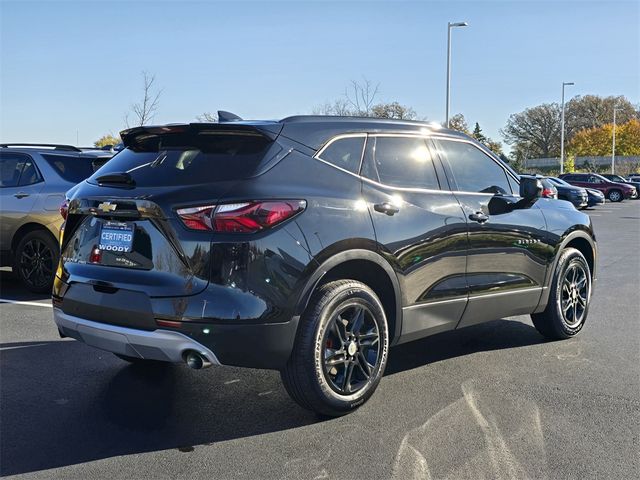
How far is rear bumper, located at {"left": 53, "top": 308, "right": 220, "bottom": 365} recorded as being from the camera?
3.48 meters

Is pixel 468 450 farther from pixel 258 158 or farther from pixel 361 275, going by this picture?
pixel 258 158

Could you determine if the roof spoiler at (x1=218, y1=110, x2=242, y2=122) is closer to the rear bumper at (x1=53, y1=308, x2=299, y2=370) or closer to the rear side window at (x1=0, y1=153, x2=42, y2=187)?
the rear bumper at (x1=53, y1=308, x2=299, y2=370)

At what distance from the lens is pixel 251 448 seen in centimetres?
350

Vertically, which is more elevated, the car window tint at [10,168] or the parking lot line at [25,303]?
the car window tint at [10,168]

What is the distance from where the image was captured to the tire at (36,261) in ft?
26.1

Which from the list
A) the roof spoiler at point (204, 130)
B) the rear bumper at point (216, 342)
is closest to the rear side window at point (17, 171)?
the roof spoiler at point (204, 130)

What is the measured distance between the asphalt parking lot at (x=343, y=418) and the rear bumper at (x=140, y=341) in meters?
0.47

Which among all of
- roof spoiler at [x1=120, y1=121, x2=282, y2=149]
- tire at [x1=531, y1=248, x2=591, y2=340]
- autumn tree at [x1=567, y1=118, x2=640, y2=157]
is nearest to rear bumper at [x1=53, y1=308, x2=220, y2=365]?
roof spoiler at [x1=120, y1=121, x2=282, y2=149]

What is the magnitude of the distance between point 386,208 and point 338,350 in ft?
3.09

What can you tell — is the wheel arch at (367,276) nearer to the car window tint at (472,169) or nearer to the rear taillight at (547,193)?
the car window tint at (472,169)

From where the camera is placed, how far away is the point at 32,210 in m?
7.99

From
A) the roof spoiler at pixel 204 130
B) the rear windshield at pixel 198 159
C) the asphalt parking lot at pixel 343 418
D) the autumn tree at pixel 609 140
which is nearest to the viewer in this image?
the asphalt parking lot at pixel 343 418

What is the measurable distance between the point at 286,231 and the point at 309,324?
0.55 m

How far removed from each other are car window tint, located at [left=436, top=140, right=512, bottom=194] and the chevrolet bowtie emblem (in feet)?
7.83
